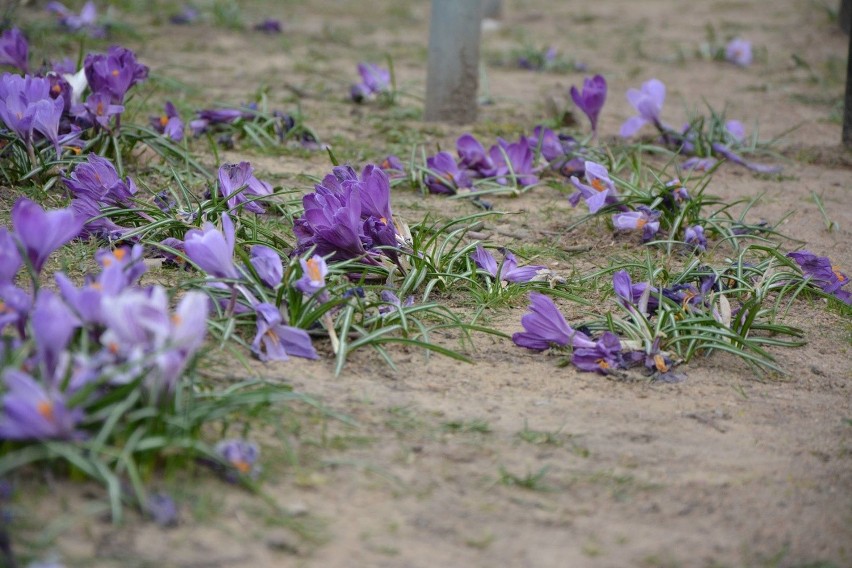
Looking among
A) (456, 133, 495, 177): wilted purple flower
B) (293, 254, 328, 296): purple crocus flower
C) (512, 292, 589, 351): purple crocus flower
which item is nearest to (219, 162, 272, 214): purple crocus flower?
(293, 254, 328, 296): purple crocus flower

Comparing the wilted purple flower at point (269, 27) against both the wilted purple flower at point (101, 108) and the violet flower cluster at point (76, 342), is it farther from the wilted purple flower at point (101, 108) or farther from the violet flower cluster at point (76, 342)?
the violet flower cluster at point (76, 342)

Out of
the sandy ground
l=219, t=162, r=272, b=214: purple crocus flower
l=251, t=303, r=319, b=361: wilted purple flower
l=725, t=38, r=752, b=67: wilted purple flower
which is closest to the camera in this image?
the sandy ground

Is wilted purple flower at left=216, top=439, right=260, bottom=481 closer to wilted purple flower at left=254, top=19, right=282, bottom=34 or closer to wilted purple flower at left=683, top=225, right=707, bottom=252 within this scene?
wilted purple flower at left=683, top=225, right=707, bottom=252

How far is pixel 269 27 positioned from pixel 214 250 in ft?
15.3

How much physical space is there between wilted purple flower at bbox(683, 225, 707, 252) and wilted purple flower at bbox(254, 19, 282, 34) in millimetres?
4045

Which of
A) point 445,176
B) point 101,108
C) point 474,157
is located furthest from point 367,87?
point 101,108

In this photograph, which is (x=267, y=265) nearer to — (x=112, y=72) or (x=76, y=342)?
(x=76, y=342)

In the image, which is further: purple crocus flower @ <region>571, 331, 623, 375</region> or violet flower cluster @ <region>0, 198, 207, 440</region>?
purple crocus flower @ <region>571, 331, 623, 375</region>

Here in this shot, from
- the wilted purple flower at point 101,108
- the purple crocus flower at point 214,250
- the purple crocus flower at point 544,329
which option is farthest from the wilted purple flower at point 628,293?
the wilted purple flower at point 101,108

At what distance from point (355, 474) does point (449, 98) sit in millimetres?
2874

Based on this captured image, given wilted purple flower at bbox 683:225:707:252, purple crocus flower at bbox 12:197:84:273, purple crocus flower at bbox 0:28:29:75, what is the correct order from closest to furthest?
purple crocus flower at bbox 12:197:84:273 < wilted purple flower at bbox 683:225:707:252 < purple crocus flower at bbox 0:28:29:75

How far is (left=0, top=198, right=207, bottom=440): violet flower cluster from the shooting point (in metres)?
1.54

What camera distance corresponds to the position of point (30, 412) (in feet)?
4.97

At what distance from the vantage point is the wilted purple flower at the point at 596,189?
10.1 ft
